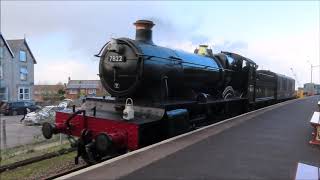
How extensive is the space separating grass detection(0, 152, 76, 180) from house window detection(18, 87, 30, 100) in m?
46.4

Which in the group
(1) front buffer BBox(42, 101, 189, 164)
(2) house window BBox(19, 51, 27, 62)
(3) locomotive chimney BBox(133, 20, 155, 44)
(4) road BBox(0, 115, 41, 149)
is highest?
(2) house window BBox(19, 51, 27, 62)

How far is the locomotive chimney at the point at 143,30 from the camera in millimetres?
11359

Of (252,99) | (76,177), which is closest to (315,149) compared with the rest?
(76,177)

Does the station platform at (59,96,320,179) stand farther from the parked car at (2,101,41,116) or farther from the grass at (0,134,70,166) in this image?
the parked car at (2,101,41,116)

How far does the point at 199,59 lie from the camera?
14039mm

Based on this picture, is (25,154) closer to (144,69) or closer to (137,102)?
(137,102)

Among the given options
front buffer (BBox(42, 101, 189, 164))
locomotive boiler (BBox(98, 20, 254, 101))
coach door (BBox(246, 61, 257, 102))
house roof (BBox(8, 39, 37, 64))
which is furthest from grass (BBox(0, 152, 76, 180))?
house roof (BBox(8, 39, 37, 64))

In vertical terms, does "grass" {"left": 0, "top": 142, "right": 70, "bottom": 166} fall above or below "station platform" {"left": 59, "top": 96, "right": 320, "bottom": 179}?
below

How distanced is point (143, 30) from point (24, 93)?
2018 inches

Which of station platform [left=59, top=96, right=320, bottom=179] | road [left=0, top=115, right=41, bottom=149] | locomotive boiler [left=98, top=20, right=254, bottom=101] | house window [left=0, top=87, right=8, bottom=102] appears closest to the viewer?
station platform [left=59, top=96, right=320, bottom=179]

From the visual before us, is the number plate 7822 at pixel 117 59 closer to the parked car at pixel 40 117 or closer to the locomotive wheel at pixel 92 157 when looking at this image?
A: the locomotive wheel at pixel 92 157

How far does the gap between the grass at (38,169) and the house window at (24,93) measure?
4638 centimetres

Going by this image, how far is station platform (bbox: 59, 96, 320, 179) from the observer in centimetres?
711

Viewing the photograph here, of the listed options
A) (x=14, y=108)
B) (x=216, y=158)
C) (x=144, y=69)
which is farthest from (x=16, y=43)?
(x=216, y=158)
